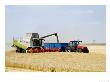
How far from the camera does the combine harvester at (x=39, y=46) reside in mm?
7172

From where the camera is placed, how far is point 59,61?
23.6 ft

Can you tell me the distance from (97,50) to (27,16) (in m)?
0.65

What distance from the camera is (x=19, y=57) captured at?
23.6ft

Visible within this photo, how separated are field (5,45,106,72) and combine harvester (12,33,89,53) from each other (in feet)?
0.11

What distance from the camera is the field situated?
7.14 metres

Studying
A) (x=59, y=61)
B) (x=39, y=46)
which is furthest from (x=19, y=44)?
(x=59, y=61)

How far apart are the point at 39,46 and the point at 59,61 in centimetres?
21

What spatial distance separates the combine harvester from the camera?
23.5 ft

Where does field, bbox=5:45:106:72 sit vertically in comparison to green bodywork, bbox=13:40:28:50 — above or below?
below

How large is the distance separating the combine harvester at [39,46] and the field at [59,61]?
0.11ft

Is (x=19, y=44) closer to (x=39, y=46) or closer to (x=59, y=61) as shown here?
(x=39, y=46)
